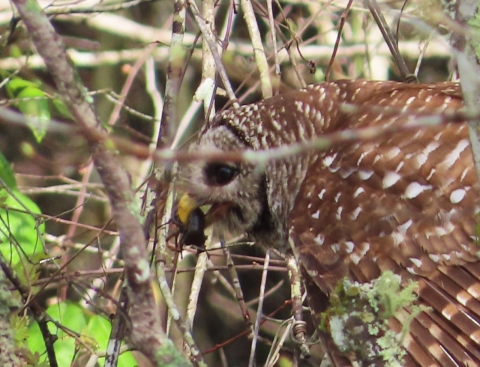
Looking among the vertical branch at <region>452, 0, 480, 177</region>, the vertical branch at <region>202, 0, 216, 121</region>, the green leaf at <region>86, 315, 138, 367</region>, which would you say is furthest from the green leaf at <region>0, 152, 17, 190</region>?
the vertical branch at <region>452, 0, 480, 177</region>

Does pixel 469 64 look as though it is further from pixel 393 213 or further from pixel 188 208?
pixel 188 208

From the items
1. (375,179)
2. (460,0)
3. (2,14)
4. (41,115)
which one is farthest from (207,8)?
(2,14)

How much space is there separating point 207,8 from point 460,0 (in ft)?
5.90

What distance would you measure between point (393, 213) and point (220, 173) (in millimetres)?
834

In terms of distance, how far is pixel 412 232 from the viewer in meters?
2.77

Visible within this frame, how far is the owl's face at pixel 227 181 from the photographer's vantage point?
130 inches

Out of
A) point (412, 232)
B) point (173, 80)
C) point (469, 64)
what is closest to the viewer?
point (469, 64)

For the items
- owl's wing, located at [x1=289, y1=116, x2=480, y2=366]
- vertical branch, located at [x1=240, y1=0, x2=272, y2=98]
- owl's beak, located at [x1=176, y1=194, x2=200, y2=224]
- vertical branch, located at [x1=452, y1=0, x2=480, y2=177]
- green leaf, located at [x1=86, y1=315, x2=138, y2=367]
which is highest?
vertical branch, located at [x1=240, y1=0, x2=272, y2=98]

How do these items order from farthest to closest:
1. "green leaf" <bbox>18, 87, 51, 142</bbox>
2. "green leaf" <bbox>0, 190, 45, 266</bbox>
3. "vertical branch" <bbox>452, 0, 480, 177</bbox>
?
"green leaf" <bbox>18, 87, 51, 142</bbox>, "green leaf" <bbox>0, 190, 45, 266</bbox>, "vertical branch" <bbox>452, 0, 480, 177</bbox>

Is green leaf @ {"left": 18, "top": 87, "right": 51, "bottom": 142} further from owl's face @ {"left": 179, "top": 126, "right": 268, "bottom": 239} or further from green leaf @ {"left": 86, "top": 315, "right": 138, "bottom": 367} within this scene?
green leaf @ {"left": 86, "top": 315, "right": 138, "bottom": 367}

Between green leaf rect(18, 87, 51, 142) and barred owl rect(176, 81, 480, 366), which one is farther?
green leaf rect(18, 87, 51, 142)

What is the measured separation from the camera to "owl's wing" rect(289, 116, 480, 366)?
8.60 feet

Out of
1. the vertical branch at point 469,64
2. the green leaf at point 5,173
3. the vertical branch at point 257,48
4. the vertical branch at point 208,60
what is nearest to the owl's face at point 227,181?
the vertical branch at point 208,60

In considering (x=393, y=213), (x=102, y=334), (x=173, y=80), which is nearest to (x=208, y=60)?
(x=173, y=80)
